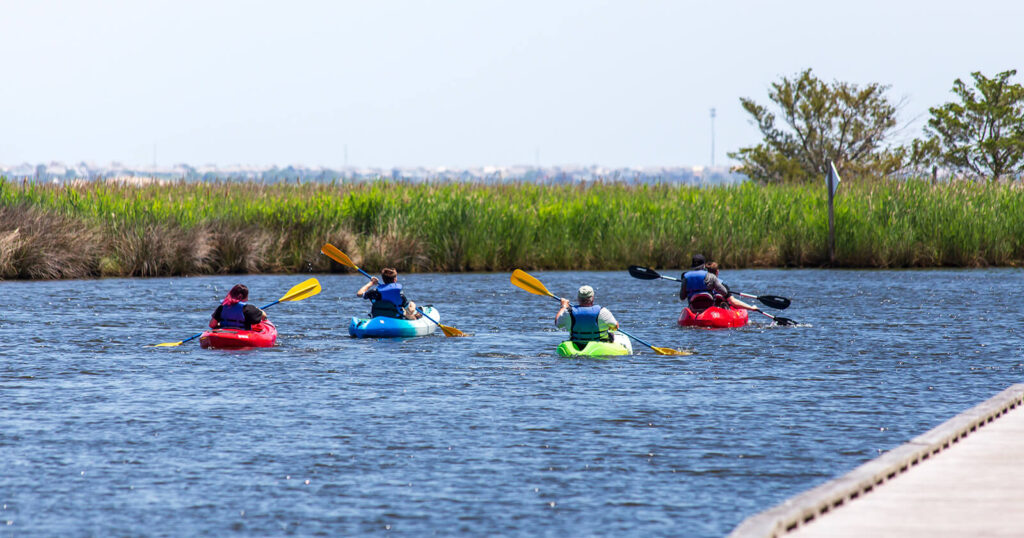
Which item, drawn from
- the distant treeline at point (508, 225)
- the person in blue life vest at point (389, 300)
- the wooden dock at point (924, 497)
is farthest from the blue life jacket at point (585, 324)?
the distant treeline at point (508, 225)

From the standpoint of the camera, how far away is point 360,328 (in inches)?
792

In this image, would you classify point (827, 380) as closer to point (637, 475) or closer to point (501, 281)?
point (637, 475)

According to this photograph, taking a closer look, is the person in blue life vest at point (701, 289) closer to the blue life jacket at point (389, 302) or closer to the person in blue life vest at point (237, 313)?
the blue life jacket at point (389, 302)

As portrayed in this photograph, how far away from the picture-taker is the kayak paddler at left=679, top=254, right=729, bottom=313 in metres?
21.2

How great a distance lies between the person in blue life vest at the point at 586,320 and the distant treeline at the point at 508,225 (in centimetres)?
1588

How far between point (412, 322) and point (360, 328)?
0.76 m

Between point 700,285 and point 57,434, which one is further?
point 700,285

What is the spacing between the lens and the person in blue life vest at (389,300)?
65.3 feet

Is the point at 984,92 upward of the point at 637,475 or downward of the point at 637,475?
upward

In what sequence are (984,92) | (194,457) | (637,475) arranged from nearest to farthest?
(637,475) < (194,457) < (984,92)

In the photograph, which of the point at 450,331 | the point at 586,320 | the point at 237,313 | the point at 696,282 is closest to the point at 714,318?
the point at 696,282

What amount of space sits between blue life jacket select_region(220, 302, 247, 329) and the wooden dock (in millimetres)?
10277

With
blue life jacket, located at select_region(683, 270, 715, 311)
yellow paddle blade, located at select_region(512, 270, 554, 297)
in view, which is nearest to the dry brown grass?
yellow paddle blade, located at select_region(512, 270, 554, 297)

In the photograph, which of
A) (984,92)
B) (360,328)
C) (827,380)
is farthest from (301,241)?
(984,92)
